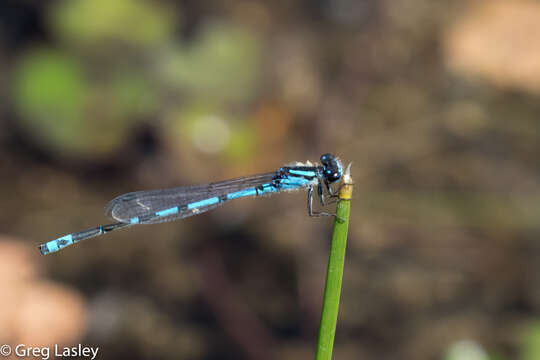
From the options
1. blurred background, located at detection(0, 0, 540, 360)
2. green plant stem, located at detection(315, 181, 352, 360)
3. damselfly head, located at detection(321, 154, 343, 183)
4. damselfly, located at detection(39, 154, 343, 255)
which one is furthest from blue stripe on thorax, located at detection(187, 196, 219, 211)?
green plant stem, located at detection(315, 181, 352, 360)

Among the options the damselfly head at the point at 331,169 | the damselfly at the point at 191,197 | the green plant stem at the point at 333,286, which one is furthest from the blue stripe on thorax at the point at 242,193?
the green plant stem at the point at 333,286

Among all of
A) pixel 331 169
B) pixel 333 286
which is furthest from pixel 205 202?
pixel 333 286

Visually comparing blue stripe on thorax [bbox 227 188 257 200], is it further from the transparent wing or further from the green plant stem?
the green plant stem

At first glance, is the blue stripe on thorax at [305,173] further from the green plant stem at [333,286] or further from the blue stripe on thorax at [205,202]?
the green plant stem at [333,286]

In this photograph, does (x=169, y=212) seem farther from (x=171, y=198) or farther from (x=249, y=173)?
(x=249, y=173)

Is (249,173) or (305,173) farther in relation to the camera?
(249,173)
